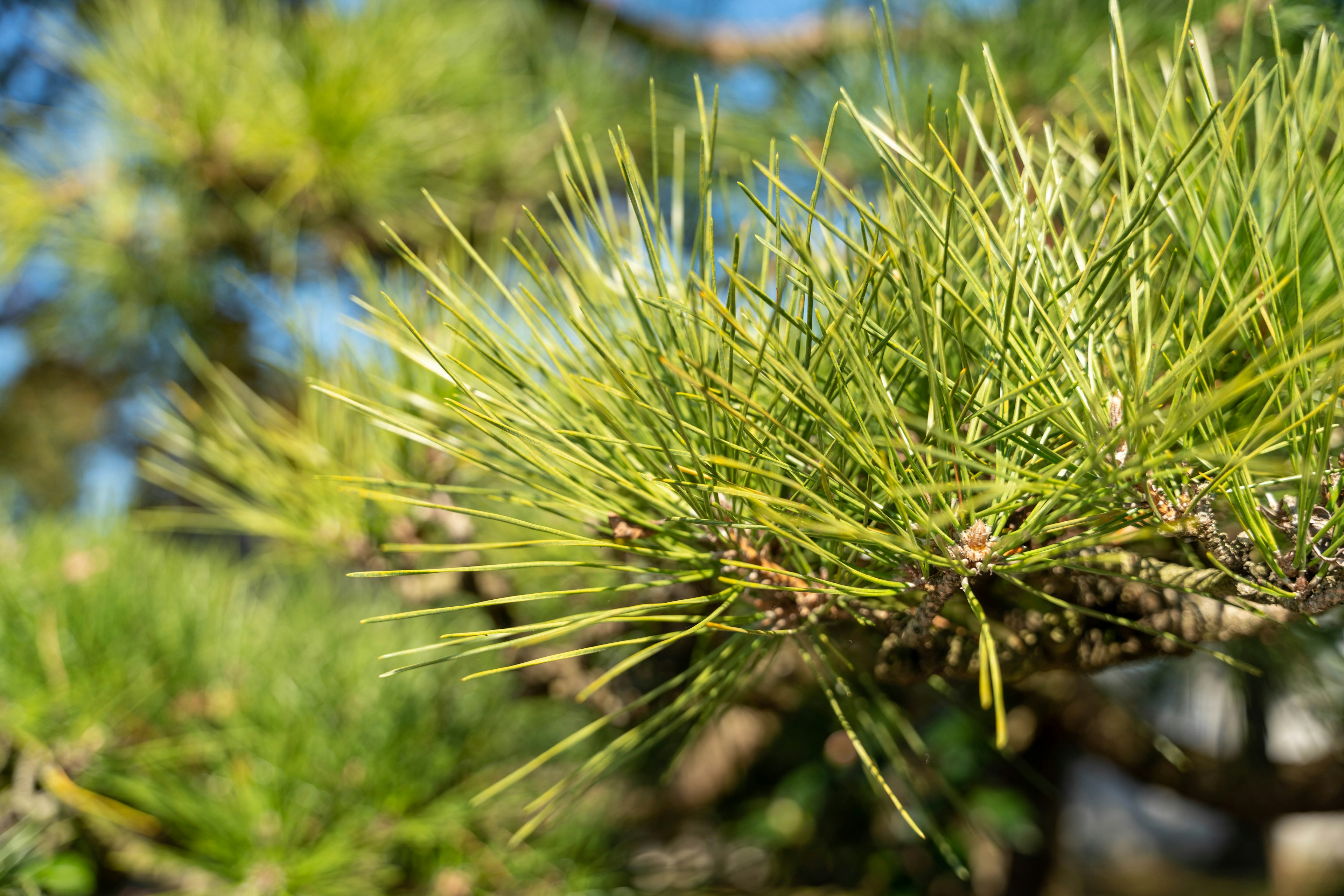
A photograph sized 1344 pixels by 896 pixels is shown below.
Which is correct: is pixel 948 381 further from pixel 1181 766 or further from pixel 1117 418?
pixel 1181 766

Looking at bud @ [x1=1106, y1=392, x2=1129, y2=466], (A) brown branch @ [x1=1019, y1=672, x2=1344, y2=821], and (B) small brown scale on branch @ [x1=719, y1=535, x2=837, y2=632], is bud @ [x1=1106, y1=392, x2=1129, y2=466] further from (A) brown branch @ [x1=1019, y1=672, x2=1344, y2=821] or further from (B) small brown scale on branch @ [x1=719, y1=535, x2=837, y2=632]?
(A) brown branch @ [x1=1019, y1=672, x2=1344, y2=821]

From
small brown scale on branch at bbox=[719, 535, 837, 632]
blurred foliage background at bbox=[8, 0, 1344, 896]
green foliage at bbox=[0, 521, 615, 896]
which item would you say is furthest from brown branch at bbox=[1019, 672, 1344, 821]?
green foliage at bbox=[0, 521, 615, 896]

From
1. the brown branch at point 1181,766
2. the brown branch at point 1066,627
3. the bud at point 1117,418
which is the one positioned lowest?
the brown branch at point 1181,766

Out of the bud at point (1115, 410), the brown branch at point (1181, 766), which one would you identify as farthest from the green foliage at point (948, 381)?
the brown branch at point (1181, 766)

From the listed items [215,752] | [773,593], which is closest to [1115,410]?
[773,593]

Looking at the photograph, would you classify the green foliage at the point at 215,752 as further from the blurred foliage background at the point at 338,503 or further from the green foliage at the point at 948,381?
the green foliage at the point at 948,381

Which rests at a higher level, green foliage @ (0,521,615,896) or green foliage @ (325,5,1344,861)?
green foliage @ (325,5,1344,861)

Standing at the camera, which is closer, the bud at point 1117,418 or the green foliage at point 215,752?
the bud at point 1117,418
